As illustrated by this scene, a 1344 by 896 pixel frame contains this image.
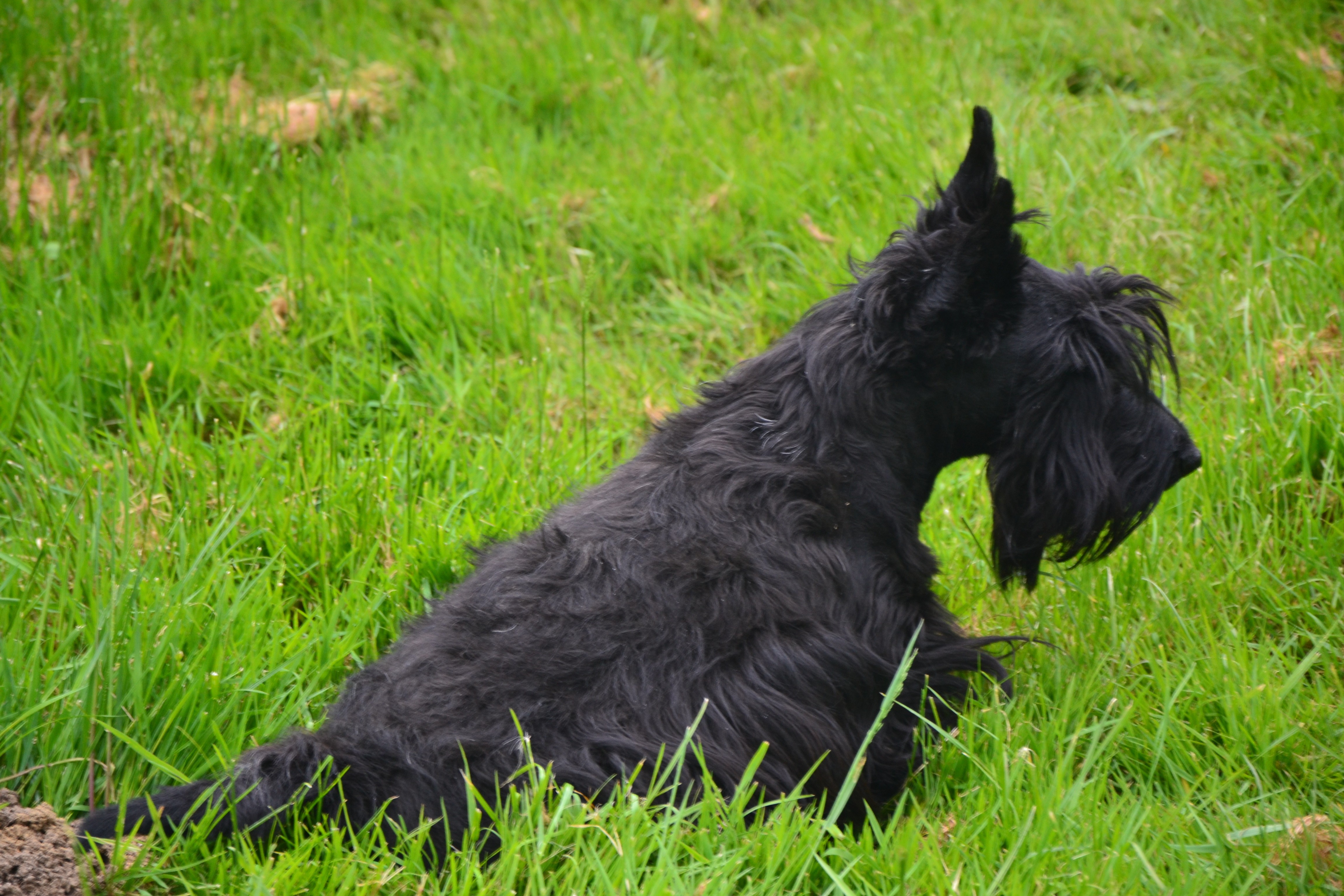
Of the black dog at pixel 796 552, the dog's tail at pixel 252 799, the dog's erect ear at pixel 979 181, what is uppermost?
the dog's erect ear at pixel 979 181

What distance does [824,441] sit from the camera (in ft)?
8.82

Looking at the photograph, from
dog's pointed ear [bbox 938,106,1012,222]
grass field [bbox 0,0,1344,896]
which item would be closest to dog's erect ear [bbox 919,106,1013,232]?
dog's pointed ear [bbox 938,106,1012,222]

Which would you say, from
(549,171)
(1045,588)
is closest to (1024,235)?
(1045,588)

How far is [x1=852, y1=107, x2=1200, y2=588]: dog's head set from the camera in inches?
103

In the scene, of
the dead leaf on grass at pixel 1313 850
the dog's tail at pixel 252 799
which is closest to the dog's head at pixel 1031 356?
the dead leaf on grass at pixel 1313 850

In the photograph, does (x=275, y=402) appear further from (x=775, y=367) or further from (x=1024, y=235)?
(x=1024, y=235)

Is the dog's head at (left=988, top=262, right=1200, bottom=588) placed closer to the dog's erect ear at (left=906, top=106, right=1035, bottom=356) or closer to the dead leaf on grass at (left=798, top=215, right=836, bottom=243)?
the dog's erect ear at (left=906, top=106, right=1035, bottom=356)

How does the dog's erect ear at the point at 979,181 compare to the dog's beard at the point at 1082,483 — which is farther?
the dog's beard at the point at 1082,483

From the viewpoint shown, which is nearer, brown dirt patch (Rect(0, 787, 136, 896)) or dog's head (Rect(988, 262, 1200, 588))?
brown dirt patch (Rect(0, 787, 136, 896))

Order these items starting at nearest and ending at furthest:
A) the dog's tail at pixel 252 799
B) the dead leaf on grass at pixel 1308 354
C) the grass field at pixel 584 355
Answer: the dog's tail at pixel 252 799 < the grass field at pixel 584 355 < the dead leaf on grass at pixel 1308 354

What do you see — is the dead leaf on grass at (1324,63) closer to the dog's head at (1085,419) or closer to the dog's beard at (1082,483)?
the dog's head at (1085,419)

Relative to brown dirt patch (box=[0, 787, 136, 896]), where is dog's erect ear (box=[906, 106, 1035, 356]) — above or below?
above

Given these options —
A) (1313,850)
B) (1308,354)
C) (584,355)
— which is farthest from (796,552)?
(1308,354)

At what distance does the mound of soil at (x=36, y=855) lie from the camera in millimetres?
2102
